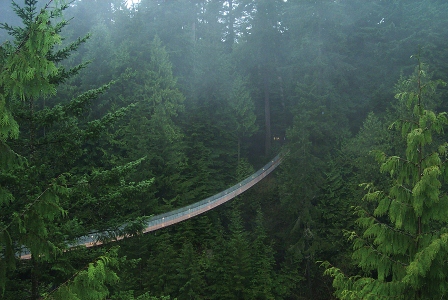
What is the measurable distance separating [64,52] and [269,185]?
57.8 feet

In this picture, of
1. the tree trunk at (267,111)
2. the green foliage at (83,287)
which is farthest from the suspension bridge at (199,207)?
the green foliage at (83,287)

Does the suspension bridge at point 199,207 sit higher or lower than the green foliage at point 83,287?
lower

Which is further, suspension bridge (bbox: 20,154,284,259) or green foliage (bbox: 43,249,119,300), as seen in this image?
suspension bridge (bbox: 20,154,284,259)

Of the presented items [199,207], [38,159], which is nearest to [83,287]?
[38,159]

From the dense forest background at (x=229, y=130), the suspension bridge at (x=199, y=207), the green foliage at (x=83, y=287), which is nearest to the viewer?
the green foliage at (x=83, y=287)

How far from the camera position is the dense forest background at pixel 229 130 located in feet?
23.4

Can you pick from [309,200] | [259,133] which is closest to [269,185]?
[309,200]

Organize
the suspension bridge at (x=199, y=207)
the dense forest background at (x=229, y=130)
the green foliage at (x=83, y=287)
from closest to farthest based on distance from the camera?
the green foliage at (x=83, y=287) < the dense forest background at (x=229, y=130) < the suspension bridge at (x=199, y=207)

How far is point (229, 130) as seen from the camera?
25609 millimetres

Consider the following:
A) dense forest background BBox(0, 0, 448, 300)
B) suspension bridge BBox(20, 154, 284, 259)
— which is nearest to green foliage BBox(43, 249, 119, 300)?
dense forest background BBox(0, 0, 448, 300)

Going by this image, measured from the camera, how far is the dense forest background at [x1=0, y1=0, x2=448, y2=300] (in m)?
7.14

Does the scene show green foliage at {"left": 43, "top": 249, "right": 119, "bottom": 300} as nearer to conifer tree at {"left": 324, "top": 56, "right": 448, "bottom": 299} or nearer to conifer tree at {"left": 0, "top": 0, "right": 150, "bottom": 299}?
conifer tree at {"left": 0, "top": 0, "right": 150, "bottom": 299}

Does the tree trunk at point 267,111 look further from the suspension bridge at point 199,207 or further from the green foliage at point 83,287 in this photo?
the green foliage at point 83,287

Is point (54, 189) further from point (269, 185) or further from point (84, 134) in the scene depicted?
point (269, 185)
